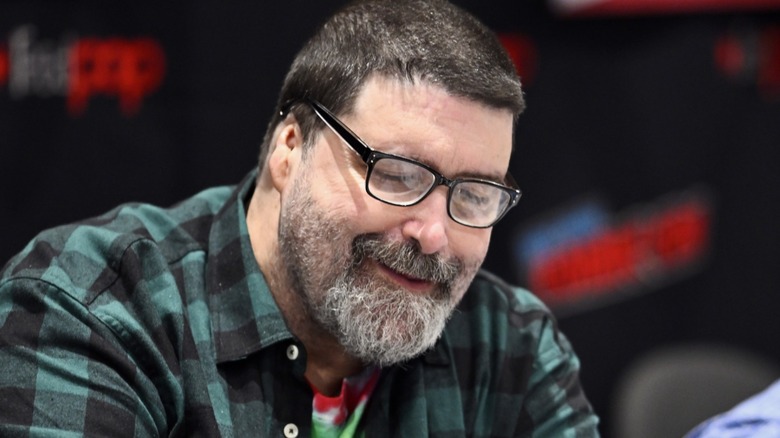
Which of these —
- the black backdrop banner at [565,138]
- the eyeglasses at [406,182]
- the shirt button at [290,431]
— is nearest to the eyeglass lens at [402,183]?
the eyeglasses at [406,182]

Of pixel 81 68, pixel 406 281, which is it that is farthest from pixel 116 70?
pixel 406 281

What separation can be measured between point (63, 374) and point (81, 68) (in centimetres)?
157

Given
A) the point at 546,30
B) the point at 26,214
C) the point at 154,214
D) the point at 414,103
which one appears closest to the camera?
the point at 414,103

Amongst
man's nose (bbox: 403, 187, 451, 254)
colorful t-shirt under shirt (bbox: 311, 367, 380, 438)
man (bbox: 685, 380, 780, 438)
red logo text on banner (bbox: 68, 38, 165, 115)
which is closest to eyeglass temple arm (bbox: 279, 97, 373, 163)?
man's nose (bbox: 403, 187, 451, 254)

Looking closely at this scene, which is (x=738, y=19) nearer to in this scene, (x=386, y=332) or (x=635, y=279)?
(x=635, y=279)

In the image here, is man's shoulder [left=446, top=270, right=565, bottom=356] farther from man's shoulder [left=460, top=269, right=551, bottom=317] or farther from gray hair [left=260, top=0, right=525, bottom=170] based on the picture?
gray hair [left=260, top=0, right=525, bottom=170]

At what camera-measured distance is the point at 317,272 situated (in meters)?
1.56

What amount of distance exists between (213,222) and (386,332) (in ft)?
1.26

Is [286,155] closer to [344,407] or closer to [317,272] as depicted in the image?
[317,272]

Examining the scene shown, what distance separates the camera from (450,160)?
4.97 ft

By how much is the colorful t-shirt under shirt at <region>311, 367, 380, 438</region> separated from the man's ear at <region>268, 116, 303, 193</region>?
338 mm

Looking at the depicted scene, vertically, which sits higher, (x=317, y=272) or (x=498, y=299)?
(x=317, y=272)

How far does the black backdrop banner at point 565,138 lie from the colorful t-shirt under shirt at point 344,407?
1.38 metres

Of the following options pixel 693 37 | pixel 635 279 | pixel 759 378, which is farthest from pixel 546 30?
pixel 759 378
